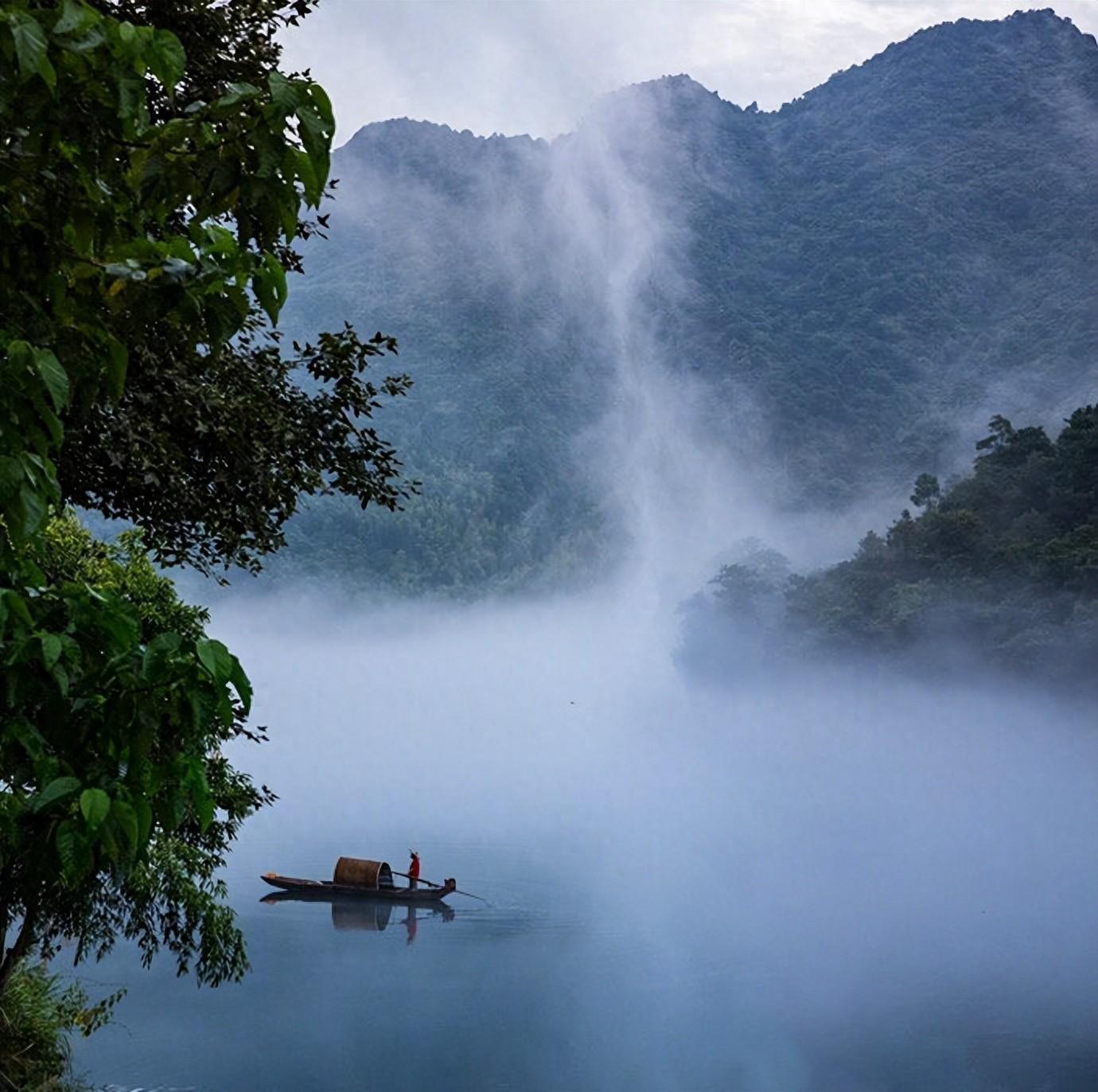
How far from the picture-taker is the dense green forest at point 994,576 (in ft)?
146

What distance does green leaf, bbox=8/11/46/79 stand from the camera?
213 centimetres

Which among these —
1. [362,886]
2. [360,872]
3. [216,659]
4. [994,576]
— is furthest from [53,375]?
[994,576]

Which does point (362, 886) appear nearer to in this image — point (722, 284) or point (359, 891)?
point (359, 891)

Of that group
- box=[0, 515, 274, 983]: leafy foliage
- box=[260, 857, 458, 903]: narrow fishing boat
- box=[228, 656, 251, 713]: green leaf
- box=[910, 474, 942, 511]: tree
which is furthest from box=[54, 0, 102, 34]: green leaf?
box=[910, 474, 942, 511]: tree

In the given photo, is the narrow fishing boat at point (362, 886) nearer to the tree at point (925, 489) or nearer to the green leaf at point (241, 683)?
the tree at point (925, 489)

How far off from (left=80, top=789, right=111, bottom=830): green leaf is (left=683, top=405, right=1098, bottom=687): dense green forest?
144 feet

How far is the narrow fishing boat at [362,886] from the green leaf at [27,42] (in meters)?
31.6

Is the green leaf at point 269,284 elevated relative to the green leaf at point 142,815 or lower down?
elevated

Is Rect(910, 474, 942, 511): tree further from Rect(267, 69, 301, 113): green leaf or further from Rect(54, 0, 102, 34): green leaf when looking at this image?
Rect(54, 0, 102, 34): green leaf

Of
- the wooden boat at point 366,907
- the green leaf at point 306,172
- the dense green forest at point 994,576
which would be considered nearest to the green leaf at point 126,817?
the green leaf at point 306,172

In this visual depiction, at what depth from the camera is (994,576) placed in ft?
156

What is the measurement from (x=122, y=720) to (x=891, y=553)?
171 ft

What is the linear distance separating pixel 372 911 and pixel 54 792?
3207 cm

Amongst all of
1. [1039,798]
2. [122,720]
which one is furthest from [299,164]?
[1039,798]
